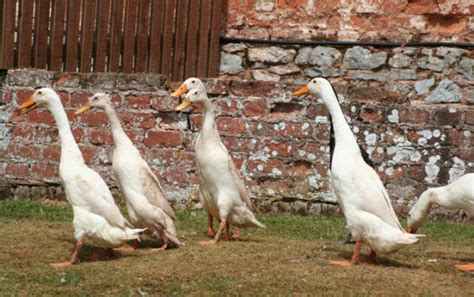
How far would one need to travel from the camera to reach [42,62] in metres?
11.6

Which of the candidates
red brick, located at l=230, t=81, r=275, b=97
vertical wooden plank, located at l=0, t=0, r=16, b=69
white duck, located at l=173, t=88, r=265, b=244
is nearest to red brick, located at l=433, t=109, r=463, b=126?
red brick, located at l=230, t=81, r=275, b=97

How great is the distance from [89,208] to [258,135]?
11.2 ft

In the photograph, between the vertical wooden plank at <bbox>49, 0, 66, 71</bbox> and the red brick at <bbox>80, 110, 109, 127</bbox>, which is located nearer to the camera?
the red brick at <bbox>80, 110, 109, 127</bbox>

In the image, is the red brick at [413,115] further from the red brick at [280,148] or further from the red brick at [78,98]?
the red brick at [78,98]

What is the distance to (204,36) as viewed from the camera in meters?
11.6

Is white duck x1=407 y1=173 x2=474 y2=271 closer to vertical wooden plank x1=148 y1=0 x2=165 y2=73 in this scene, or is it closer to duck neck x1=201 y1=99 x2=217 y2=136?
duck neck x1=201 y1=99 x2=217 y2=136

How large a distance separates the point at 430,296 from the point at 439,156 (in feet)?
12.8

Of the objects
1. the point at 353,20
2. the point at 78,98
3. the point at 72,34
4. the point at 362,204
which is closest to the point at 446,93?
the point at 353,20

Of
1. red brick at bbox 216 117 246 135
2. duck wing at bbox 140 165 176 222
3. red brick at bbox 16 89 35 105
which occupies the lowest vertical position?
duck wing at bbox 140 165 176 222

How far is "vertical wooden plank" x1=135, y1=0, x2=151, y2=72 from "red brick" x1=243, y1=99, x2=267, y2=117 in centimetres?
141

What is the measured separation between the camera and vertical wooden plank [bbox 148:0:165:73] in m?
11.5

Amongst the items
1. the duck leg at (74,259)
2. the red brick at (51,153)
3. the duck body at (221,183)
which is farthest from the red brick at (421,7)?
the duck leg at (74,259)

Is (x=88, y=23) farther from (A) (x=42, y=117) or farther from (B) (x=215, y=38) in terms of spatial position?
(B) (x=215, y=38)

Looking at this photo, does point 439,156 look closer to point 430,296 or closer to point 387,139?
point 387,139
